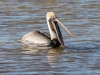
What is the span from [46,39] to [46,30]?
1.99 m

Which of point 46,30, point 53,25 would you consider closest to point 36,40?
point 53,25

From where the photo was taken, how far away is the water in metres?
9.66

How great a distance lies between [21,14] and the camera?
1630cm

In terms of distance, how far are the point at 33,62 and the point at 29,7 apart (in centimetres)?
763

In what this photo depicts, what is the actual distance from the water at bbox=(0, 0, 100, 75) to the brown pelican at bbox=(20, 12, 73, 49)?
195 millimetres

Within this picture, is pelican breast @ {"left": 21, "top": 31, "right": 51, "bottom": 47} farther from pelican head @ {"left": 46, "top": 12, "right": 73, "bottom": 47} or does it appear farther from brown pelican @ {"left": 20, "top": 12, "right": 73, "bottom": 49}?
pelican head @ {"left": 46, "top": 12, "right": 73, "bottom": 47}

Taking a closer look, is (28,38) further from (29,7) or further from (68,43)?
(29,7)

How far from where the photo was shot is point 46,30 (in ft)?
45.6

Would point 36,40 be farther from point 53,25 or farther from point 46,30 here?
point 46,30

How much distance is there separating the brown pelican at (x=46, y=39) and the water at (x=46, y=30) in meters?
0.19

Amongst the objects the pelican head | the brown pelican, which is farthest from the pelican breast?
the pelican head

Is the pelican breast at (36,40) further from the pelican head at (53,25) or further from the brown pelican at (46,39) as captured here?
the pelican head at (53,25)

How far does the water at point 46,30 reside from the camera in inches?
380

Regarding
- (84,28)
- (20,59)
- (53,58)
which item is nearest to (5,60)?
(20,59)
